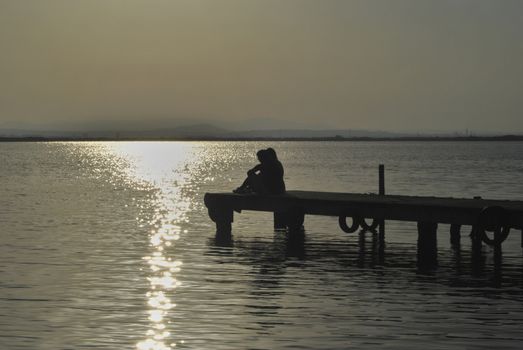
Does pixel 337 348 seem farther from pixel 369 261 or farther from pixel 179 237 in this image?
pixel 179 237

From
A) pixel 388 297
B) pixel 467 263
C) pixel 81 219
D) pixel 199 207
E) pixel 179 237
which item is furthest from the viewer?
pixel 199 207

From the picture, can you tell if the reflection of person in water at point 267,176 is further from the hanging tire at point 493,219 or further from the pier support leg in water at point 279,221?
the hanging tire at point 493,219

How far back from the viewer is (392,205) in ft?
88.1

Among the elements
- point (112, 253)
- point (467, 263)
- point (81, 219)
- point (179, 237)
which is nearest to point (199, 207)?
point (81, 219)

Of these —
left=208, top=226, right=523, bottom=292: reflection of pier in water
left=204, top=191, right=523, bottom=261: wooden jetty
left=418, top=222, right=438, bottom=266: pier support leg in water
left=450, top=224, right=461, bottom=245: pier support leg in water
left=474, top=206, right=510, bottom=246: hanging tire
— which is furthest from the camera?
left=450, top=224, right=461, bottom=245: pier support leg in water

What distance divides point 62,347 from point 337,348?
4.23 metres

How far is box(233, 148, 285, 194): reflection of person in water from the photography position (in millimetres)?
30266

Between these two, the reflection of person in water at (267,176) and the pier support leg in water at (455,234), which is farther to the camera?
the reflection of person in water at (267,176)

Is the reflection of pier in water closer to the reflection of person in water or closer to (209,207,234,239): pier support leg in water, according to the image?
(209,207,234,239): pier support leg in water

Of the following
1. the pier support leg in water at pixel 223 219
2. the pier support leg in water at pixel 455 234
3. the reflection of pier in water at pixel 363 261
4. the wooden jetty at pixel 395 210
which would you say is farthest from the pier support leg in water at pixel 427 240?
the pier support leg in water at pixel 223 219

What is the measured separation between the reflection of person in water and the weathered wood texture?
0.33 m

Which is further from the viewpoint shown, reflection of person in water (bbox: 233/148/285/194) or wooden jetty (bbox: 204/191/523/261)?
reflection of person in water (bbox: 233/148/285/194)

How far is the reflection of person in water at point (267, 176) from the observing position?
99.3ft

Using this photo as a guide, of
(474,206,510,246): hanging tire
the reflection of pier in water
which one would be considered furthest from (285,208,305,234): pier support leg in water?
(474,206,510,246): hanging tire
